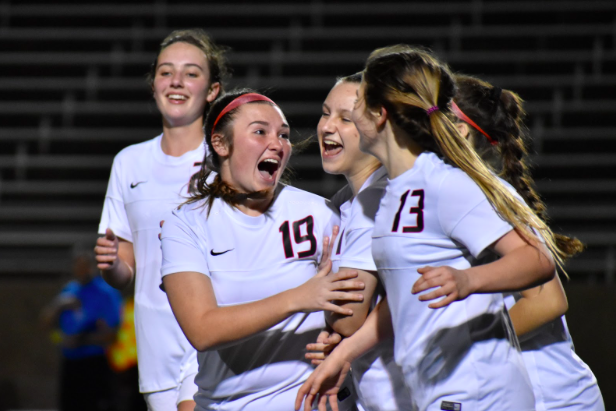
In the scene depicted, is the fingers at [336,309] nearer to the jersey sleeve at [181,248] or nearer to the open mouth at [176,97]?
the jersey sleeve at [181,248]

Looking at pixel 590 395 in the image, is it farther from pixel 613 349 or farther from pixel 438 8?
pixel 438 8

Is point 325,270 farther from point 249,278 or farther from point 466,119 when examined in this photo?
point 466,119

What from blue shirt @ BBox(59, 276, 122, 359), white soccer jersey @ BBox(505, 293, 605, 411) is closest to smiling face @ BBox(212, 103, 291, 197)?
white soccer jersey @ BBox(505, 293, 605, 411)

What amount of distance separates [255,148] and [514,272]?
946 millimetres

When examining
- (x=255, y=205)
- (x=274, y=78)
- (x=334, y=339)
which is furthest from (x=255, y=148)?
(x=274, y=78)

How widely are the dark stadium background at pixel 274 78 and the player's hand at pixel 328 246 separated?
16.4ft

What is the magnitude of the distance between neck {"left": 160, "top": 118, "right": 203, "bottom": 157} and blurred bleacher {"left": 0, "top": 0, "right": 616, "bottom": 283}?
440 cm

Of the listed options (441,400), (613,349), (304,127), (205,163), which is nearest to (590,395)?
(441,400)

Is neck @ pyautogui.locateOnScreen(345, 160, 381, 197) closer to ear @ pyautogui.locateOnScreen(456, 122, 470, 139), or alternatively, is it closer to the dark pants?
ear @ pyautogui.locateOnScreen(456, 122, 470, 139)

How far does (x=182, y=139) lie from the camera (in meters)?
2.93

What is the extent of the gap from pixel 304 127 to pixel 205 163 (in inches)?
A: 223

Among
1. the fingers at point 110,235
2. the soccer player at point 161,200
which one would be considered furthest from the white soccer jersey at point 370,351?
the fingers at point 110,235

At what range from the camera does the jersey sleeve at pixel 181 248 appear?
6.67 feet

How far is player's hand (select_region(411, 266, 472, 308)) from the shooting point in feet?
4.97
